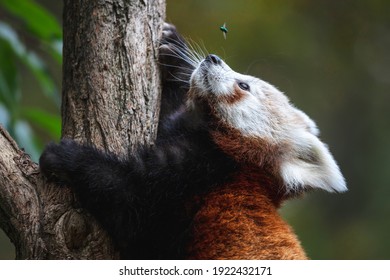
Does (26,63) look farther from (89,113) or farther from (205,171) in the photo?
(205,171)

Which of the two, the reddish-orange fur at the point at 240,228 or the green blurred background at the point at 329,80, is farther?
the green blurred background at the point at 329,80

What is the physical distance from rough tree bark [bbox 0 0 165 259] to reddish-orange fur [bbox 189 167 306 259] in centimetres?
56

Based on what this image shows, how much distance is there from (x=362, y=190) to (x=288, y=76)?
10.3 ft

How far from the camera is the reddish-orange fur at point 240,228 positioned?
309 centimetres

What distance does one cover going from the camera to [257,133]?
3555 millimetres

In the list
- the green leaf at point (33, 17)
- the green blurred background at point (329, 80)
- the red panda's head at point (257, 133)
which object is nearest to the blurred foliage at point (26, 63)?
the green leaf at point (33, 17)

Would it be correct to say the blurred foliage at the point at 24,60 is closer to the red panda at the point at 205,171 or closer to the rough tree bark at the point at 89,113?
the rough tree bark at the point at 89,113

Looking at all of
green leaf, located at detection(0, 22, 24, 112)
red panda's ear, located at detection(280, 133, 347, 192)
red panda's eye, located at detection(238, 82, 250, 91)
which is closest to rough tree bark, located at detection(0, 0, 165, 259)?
green leaf, located at detection(0, 22, 24, 112)

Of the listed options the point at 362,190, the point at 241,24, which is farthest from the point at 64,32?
the point at 362,190

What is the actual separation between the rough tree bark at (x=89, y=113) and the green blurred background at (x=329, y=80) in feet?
11.6

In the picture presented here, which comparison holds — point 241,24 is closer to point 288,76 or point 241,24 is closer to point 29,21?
point 288,76

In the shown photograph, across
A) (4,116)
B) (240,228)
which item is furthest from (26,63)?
(240,228)

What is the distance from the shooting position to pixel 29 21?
10.5 ft

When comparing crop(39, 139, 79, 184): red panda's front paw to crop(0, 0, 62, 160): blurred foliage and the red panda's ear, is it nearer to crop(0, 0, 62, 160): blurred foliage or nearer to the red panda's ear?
crop(0, 0, 62, 160): blurred foliage
